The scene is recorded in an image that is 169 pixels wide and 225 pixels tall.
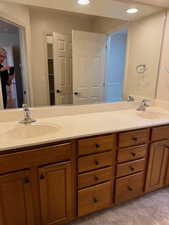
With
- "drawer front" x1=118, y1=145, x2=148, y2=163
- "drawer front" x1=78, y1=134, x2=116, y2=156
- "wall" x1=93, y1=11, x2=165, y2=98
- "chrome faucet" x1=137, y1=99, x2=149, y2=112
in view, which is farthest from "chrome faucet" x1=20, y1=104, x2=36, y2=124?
"chrome faucet" x1=137, y1=99, x2=149, y2=112

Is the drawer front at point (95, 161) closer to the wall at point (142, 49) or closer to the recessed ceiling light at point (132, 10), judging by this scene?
the wall at point (142, 49)

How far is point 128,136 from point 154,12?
5.22 ft

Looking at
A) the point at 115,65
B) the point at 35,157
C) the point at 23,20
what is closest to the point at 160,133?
the point at 115,65

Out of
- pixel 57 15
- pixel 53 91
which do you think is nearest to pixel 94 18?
pixel 57 15

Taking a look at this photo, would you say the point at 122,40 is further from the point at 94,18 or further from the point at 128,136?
the point at 128,136

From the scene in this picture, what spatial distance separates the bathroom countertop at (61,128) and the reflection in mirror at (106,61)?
0.30 metres

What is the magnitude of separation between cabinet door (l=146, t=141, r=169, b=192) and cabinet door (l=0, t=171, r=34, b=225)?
121 cm

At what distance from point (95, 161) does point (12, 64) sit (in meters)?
1.21

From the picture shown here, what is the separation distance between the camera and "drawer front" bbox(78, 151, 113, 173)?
4.32 feet

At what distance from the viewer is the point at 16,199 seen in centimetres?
114

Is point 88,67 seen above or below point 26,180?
above

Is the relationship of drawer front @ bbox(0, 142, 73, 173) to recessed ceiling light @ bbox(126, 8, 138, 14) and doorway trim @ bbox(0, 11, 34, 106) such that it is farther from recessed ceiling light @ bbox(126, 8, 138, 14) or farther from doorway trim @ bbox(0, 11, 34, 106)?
recessed ceiling light @ bbox(126, 8, 138, 14)

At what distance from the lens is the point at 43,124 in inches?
59.7

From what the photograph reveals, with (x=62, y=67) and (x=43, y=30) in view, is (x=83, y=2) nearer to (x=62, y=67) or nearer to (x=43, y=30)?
(x=43, y=30)
